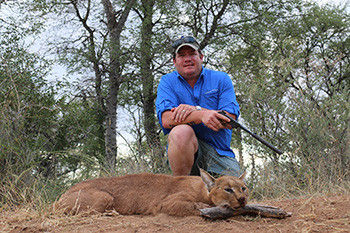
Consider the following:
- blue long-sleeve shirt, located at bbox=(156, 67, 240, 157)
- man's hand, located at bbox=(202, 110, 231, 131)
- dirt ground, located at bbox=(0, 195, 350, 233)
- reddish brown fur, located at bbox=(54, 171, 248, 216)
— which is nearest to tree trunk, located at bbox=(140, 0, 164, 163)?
blue long-sleeve shirt, located at bbox=(156, 67, 240, 157)

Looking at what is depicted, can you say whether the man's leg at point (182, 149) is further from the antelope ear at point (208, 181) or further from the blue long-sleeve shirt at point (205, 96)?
the antelope ear at point (208, 181)

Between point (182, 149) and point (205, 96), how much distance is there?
3.19 ft

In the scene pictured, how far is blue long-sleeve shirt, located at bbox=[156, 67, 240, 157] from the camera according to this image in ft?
15.0

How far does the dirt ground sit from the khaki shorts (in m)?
1.11

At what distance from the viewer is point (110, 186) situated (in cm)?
372

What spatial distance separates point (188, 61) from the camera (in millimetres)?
4703

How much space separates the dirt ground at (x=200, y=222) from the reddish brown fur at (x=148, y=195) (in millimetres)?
130

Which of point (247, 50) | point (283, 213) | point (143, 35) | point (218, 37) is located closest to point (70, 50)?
point (143, 35)

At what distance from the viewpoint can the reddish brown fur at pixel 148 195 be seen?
327cm

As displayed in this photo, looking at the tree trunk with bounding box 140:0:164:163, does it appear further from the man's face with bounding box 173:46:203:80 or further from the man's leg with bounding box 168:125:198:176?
the man's leg with bounding box 168:125:198:176

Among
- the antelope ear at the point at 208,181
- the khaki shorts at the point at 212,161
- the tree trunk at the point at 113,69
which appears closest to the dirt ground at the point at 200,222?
the antelope ear at the point at 208,181

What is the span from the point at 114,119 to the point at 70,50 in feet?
11.3

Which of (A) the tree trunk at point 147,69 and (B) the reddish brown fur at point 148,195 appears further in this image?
(A) the tree trunk at point 147,69

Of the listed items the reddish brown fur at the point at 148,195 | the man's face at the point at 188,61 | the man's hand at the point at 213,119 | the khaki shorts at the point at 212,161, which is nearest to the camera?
the reddish brown fur at the point at 148,195
